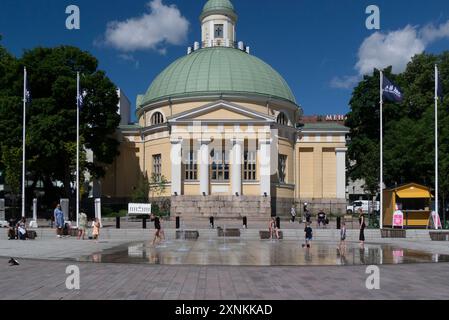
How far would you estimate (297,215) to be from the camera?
6109 centimetres

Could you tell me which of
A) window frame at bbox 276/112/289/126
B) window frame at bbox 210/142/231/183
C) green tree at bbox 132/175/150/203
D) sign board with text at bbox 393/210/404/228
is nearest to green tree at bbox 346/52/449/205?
window frame at bbox 276/112/289/126

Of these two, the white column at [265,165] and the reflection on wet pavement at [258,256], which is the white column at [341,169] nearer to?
the white column at [265,165]

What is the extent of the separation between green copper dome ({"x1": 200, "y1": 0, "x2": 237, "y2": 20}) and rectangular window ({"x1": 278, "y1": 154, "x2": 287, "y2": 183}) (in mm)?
21710

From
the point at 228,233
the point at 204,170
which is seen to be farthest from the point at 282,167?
the point at 228,233

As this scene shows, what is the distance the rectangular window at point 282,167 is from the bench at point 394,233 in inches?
1060

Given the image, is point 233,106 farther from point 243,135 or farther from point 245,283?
point 245,283

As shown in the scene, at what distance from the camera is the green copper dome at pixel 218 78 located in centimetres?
6202

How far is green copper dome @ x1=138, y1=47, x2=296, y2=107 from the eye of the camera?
62022mm

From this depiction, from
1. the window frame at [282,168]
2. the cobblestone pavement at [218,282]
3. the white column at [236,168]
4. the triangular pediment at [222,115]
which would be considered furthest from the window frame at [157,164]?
the cobblestone pavement at [218,282]

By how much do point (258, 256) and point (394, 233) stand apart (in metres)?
15.6

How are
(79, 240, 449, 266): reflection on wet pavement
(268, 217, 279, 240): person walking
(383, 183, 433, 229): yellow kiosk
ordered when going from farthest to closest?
1. (383, 183, 433, 229): yellow kiosk
2. (268, 217, 279, 240): person walking
3. (79, 240, 449, 266): reflection on wet pavement

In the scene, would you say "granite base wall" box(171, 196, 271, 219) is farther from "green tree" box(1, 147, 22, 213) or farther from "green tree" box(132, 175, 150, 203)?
"green tree" box(1, 147, 22, 213)

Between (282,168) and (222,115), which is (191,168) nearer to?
(222,115)

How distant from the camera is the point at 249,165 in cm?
5775
